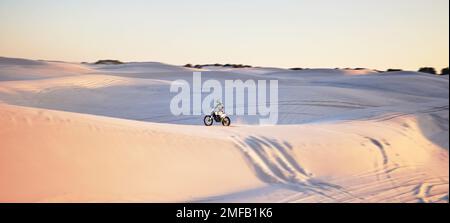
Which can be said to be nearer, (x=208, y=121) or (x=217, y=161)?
(x=217, y=161)

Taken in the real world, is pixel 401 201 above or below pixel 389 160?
below

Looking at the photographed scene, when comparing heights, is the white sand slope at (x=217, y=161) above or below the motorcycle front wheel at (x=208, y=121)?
below

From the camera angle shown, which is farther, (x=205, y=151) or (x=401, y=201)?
(x=205, y=151)

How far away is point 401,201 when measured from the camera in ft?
26.1

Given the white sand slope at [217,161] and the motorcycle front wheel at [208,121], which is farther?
the motorcycle front wheel at [208,121]

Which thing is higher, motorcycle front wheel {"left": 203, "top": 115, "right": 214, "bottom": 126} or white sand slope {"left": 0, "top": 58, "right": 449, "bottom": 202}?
motorcycle front wheel {"left": 203, "top": 115, "right": 214, "bottom": 126}

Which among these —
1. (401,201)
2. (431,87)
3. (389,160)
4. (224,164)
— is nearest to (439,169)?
(389,160)

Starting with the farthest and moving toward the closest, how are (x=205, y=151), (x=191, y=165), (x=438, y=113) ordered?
(x=438, y=113)
(x=205, y=151)
(x=191, y=165)

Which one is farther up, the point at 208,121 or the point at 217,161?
the point at 208,121

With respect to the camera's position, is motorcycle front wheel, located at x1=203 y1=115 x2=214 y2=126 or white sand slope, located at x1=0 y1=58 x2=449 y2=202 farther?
motorcycle front wheel, located at x1=203 y1=115 x2=214 y2=126

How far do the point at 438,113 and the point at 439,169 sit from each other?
713cm
